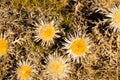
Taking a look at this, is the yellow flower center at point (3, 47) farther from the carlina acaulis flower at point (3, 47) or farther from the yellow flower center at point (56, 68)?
the yellow flower center at point (56, 68)

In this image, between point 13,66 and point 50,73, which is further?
point 13,66

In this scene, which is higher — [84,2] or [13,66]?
[84,2]

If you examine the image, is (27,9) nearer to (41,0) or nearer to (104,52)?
(41,0)

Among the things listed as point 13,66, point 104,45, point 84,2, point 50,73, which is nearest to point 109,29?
point 104,45

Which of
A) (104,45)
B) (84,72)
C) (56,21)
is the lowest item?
(84,72)

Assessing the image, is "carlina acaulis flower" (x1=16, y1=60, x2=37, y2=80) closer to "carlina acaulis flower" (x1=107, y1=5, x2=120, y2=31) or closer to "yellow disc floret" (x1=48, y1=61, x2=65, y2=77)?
"yellow disc floret" (x1=48, y1=61, x2=65, y2=77)

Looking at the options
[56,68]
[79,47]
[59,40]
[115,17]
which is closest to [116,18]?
[115,17]
